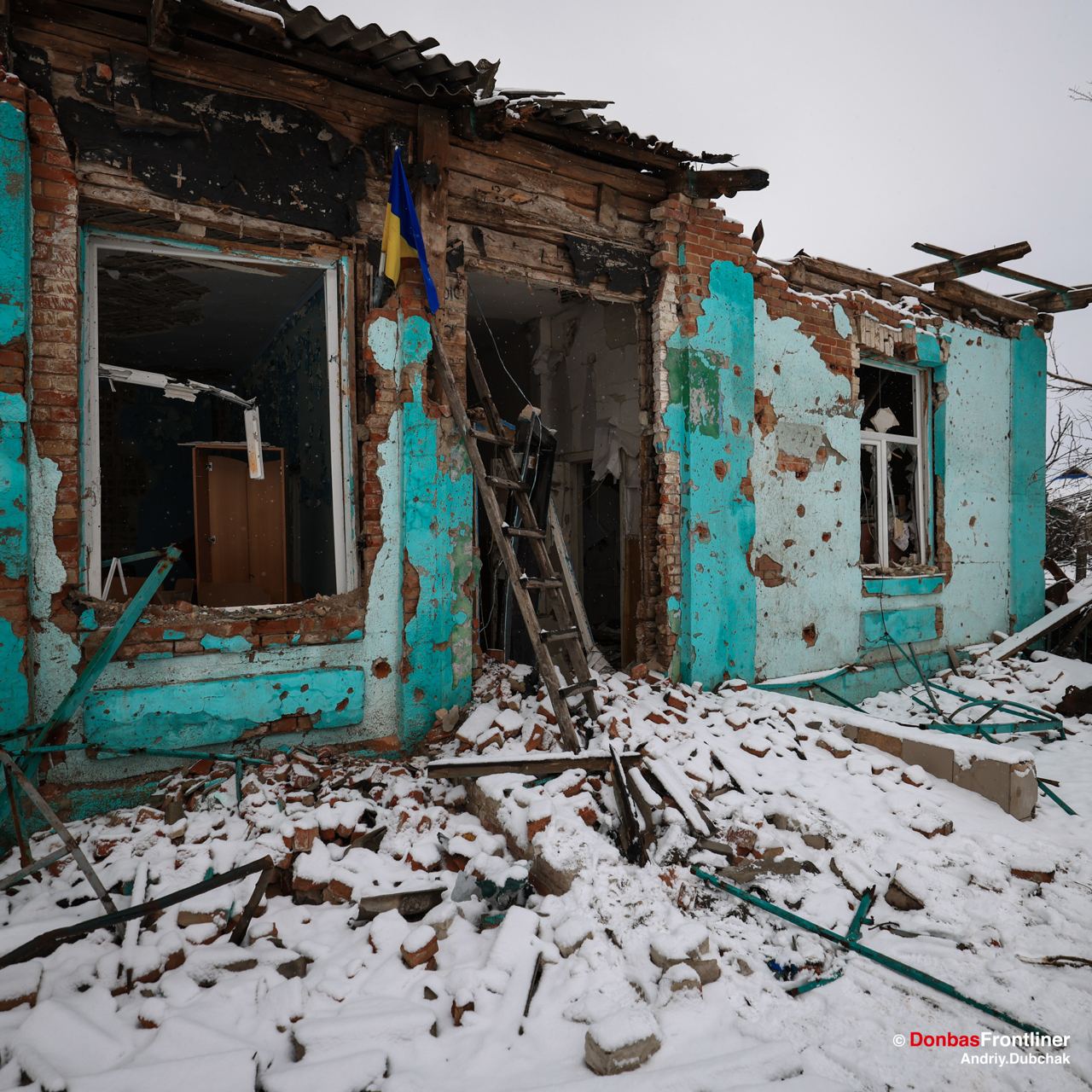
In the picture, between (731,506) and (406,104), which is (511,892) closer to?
(731,506)

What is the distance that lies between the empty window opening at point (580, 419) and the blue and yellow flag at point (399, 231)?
190cm

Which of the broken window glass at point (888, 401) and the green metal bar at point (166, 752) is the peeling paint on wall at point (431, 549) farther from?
the broken window glass at point (888, 401)

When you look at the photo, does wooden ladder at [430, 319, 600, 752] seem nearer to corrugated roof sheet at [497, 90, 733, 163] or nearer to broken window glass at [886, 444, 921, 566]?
corrugated roof sheet at [497, 90, 733, 163]

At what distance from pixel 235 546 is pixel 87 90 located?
9.74 ft

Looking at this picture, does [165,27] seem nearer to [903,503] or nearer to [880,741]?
[880,741]

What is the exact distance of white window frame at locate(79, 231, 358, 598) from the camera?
344 centimetres

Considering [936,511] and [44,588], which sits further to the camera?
[936,511]

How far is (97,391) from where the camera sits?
351cm

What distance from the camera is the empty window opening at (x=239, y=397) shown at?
13.2 ft

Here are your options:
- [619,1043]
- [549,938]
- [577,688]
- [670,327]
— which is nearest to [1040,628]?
[670,327]

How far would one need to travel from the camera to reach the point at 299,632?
381 cm

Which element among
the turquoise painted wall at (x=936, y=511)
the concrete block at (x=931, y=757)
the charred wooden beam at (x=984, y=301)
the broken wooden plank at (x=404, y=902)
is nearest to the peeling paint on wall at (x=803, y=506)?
the turquoise painted wall at (x=936, y=511)

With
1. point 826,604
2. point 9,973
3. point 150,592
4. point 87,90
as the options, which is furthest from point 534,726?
point 87,90

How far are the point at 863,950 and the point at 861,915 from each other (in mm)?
236
